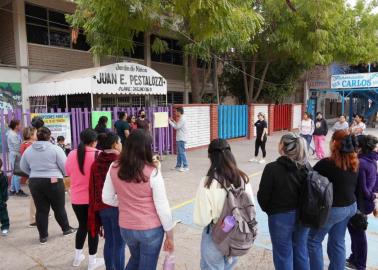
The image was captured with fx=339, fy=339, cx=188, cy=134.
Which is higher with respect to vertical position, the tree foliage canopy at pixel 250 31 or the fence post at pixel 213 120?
the tree foliage canopy at pixel 250 31

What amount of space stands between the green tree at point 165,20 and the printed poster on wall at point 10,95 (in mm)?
3179

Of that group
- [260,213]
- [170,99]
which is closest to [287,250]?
[260,213]

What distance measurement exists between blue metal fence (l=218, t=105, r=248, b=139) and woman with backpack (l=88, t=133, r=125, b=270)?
10.7 meters

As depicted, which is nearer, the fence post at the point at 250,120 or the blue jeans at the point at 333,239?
the blue jeans at the point at 333,239

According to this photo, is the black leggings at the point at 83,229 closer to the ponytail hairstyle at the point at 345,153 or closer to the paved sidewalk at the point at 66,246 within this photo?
the paved sidewalk at the point at 66,246

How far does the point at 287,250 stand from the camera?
2.86 m

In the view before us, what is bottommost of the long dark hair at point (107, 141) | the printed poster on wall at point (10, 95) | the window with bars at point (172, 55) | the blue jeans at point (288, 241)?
the blue jeans at point (288, 241)

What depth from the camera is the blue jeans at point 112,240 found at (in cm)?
312

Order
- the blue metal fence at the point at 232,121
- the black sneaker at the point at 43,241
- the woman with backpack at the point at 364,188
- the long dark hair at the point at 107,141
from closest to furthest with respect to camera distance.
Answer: the long dark hair at the point at 107,141 → the woman with backpack at the point at 364,188 → the black sneaker at the point at 43,241 → the blue metal fence at the point at 232,121

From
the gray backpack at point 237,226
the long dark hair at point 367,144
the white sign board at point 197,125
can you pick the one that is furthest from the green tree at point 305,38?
the gray backpack at point 237,226

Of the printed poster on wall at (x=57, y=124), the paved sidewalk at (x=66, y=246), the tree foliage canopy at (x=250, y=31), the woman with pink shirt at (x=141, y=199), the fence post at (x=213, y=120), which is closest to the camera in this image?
the woman with pink shirt at (x=141, y=199)

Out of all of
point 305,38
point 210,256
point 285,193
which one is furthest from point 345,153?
point 305,38

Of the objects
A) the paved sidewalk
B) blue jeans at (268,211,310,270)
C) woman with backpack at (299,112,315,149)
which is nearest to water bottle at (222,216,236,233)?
blue jeans at (268,211,310,270)

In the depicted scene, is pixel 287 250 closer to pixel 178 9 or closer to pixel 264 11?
pixel 178 9
